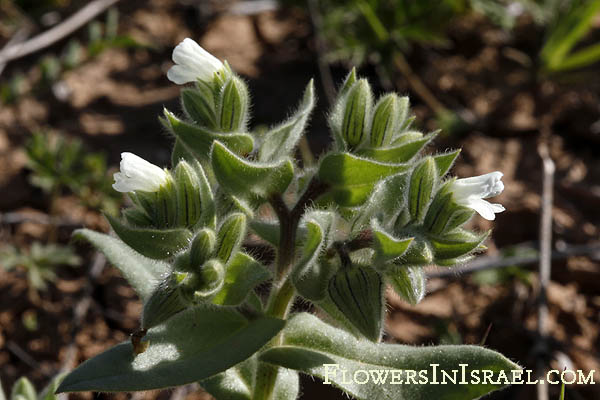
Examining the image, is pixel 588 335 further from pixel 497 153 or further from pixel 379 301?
pixel 379 301

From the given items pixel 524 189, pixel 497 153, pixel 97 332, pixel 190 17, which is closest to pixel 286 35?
pixel 190 17

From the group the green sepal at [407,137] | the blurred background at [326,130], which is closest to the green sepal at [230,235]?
the green sepal at [407,137]

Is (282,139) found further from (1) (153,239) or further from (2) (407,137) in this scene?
(1) (153,239)

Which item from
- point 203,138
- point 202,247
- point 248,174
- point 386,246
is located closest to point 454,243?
point 386,246

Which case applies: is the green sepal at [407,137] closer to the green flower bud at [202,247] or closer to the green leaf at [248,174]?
the green leaf at [248,174]

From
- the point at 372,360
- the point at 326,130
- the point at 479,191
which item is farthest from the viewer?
the point at 326,130

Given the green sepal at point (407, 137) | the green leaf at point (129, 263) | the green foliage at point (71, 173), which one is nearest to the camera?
the green sepal at point (407, 137)

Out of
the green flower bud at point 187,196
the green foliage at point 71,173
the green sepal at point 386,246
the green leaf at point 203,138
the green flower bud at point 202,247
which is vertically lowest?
the green flower bud at point 202,247
